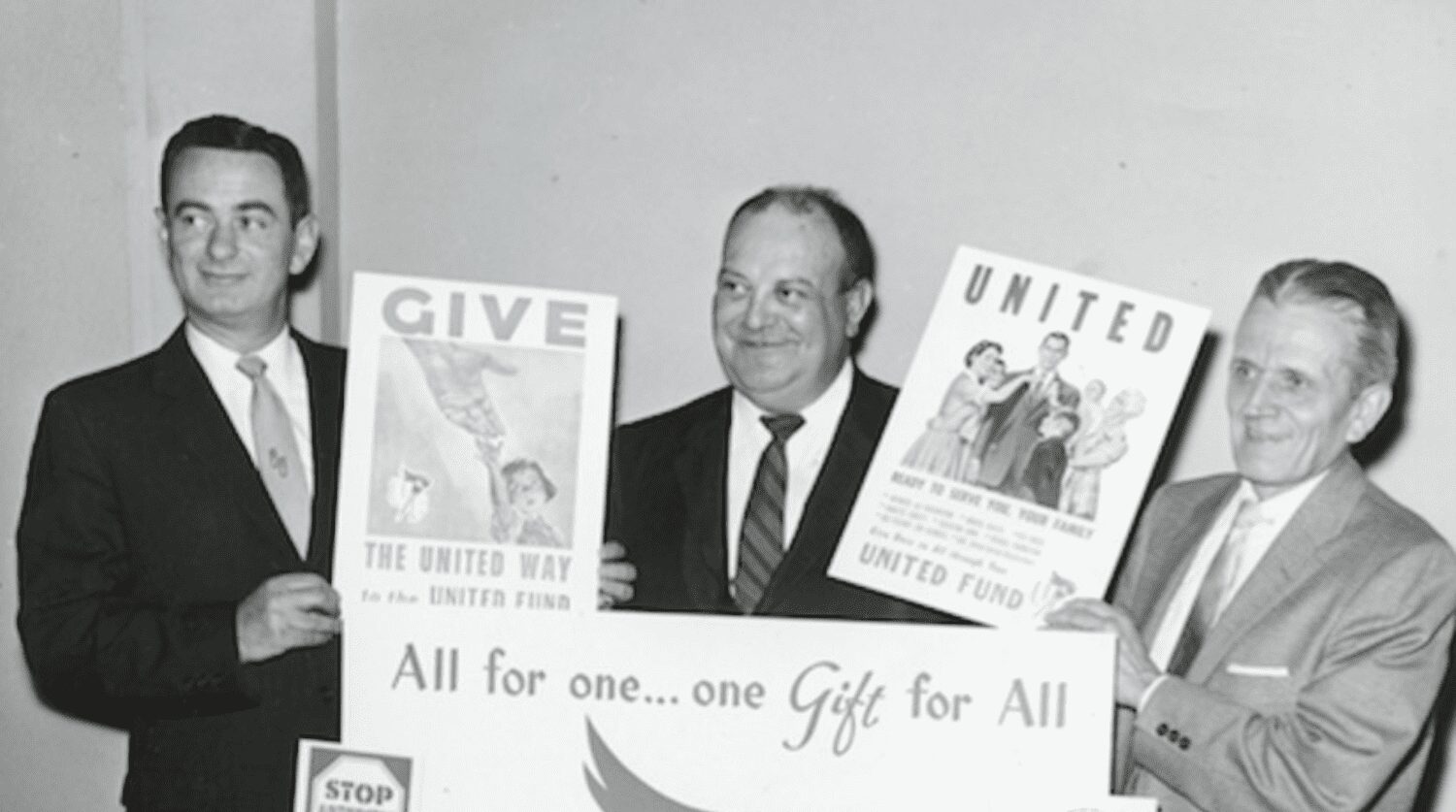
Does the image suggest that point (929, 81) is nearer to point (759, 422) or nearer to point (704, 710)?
point (759, 422)

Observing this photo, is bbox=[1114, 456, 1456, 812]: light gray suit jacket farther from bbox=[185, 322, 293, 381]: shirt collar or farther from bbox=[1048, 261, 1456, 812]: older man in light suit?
bbox=[185, 322, 293, 381]: shirt collar

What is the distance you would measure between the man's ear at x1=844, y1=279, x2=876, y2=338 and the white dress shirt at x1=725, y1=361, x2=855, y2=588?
0.07m

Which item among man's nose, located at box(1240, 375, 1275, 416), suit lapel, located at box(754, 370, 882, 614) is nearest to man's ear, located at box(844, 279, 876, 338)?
suit lapel, located at box(754, 370, 882, 614)

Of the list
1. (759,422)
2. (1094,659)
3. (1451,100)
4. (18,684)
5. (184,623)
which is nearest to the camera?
(1094,659)

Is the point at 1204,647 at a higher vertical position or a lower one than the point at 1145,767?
higher

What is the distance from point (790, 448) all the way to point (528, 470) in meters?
0.53

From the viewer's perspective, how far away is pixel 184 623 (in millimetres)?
2762

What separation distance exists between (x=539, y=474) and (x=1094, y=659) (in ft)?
2.74

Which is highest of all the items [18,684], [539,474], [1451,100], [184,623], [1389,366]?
[1451,100]

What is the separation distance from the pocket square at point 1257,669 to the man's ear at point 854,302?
0.87 metres

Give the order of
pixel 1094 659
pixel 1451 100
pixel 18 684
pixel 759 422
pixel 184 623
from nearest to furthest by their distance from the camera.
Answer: pixel 1094 659 → pixel 184 623 → pixel 759 422 → pixel 1451 100 → pixel 18 684

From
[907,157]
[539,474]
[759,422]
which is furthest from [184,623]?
[907,157]

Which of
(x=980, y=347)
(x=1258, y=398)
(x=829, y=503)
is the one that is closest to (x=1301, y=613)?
(x=1258, y=398)

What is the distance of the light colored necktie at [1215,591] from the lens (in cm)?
265
